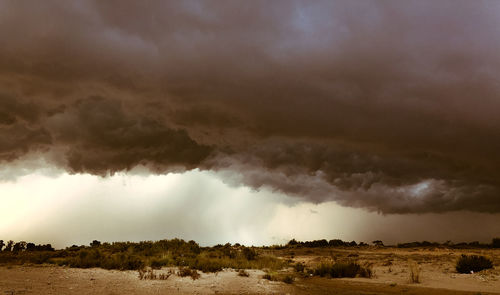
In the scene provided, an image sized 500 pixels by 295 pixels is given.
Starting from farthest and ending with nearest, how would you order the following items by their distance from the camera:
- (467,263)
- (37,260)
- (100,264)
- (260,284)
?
1. (37,260)
2. (100,264)
3. (467,263)
4. (260,284)

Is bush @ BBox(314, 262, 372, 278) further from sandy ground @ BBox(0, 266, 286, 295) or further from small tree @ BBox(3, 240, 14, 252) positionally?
small tree @ BBox(3, 240, 14, 252)

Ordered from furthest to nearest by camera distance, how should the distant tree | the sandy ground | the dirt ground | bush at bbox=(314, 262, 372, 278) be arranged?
the distant tree → bush at bbox=(314, 262, 372, 278) → the dirt ground → the sandy ground

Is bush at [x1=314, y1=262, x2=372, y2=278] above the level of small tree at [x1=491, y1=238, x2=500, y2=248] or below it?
below

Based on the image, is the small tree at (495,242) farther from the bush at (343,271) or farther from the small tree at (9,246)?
the small tree at (9,246)

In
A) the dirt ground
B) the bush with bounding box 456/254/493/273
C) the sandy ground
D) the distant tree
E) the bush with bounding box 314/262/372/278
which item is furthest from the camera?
the distant tree

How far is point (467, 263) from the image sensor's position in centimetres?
2969

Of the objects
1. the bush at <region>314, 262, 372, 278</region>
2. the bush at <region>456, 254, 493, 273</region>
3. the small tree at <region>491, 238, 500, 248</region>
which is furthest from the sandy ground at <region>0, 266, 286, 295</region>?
the small tree at <region>491, 238, 500, 248</region>

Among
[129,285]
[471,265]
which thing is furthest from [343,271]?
[129,285]

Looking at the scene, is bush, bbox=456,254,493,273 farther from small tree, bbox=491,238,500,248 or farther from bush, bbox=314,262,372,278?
small tree, bbox=491,238,500,248

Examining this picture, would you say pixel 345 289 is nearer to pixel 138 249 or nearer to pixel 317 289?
pixel 317 289

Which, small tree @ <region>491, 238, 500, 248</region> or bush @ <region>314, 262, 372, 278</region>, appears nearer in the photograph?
bush @ <region>314, 262, 372, 278</region>

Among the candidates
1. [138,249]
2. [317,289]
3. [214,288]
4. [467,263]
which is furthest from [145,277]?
[138,249]

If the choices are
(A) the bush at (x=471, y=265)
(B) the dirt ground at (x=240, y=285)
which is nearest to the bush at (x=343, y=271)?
(B) the dirt ground at (x=240, y=285)

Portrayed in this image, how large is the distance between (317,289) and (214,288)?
578 cm
